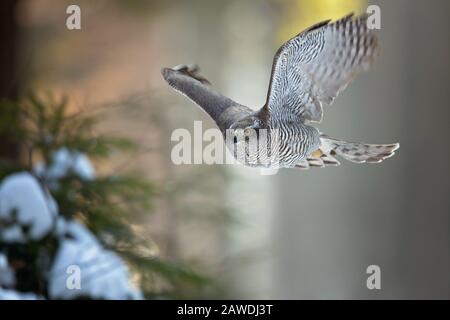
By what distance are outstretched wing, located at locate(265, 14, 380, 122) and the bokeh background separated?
977 millimetres

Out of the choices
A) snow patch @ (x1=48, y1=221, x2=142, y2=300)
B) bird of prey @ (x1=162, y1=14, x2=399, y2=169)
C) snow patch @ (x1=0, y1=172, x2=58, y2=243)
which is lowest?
snow patch @ (x1=48, y1=221, x2=142, y2=300)

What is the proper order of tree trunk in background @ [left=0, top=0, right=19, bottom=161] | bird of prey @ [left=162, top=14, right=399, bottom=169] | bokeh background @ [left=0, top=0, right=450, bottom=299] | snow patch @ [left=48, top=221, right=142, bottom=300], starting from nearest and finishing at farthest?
bird of prey @ [left=162, top=14, right=399, bottom=169] → snow patch @ [left=48, top=221, right=142, bottom=300] → tree trunk in background @ [left=0, top=0, right=19, bottom=161] → bokeh background @ [left=0, top=0, right=450, bottom=299]

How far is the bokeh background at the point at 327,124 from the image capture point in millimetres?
1680

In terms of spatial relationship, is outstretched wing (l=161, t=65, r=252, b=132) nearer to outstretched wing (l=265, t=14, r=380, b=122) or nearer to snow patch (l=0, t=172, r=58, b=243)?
outstretched wing (l=265, t=14, r=380, b=122)

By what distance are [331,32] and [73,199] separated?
554mm

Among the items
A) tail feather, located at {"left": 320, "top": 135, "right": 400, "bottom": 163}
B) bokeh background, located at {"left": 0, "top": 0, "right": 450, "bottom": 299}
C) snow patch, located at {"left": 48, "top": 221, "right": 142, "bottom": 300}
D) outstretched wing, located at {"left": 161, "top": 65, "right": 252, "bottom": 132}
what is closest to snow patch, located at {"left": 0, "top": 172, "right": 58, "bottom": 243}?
snow patch, located at {"left": 48, "top": 221, "right": 142, "bottom": 300}

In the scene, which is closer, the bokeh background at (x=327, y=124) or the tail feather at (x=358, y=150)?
the tail feather at (x=358, y=150)

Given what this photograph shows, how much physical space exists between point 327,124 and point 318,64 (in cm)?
108

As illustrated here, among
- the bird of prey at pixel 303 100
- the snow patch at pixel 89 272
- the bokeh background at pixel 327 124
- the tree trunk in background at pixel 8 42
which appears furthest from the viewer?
the bokeh background at pixel 327 124

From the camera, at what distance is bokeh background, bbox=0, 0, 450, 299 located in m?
1.68

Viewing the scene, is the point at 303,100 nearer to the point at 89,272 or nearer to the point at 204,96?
the point at 204,96

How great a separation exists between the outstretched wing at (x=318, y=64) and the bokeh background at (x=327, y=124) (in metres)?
0.98

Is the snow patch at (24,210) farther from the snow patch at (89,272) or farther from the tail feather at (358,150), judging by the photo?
the tail feather at (358,150)

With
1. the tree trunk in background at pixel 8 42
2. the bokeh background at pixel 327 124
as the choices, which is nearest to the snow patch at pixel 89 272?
the bokeh background at pixel 327 124
